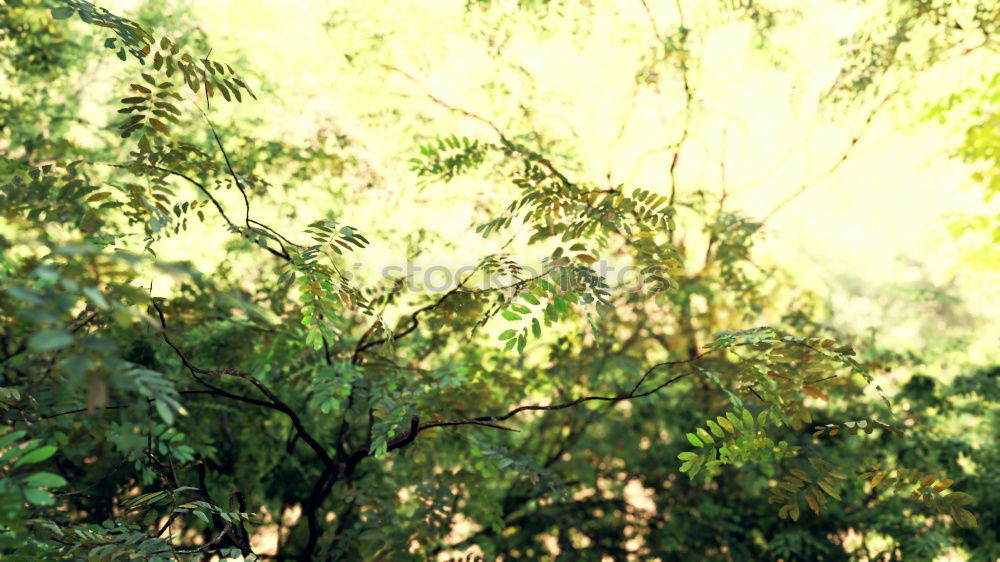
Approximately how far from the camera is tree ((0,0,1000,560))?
1.90m

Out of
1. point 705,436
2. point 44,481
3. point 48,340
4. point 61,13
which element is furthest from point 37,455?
point 705,436

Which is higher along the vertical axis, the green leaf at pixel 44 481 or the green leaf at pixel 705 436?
the green leaf at pixel 705 436

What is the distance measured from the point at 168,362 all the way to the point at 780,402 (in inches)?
90.9

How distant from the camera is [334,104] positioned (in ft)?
13.9

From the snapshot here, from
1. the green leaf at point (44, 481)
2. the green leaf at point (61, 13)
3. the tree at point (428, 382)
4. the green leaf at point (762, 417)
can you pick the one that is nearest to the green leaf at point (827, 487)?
the tree at point (428, 382)

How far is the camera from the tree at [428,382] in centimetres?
190

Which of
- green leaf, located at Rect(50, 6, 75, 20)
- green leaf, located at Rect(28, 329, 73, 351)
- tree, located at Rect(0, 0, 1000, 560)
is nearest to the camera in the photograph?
green leaf, located at Rect(28, 329, 73, 351)

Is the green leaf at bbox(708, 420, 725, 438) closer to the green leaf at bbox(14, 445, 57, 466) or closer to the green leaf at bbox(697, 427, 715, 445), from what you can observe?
the green leaf at bbox(697, 427, 715, 445)

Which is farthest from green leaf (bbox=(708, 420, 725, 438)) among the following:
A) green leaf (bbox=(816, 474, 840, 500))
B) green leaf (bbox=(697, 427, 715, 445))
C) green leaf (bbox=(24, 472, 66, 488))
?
green leaf (bbox=(24, 472, 66, 488))

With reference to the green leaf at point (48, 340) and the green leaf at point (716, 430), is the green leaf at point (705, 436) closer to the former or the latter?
the green leaf at point (716, 430)

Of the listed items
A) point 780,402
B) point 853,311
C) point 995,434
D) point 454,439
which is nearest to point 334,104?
point 454,439

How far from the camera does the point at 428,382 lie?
2.69m

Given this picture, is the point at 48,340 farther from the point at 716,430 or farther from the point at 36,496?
the point at 716,430

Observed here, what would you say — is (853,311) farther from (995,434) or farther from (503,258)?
(503,258)
